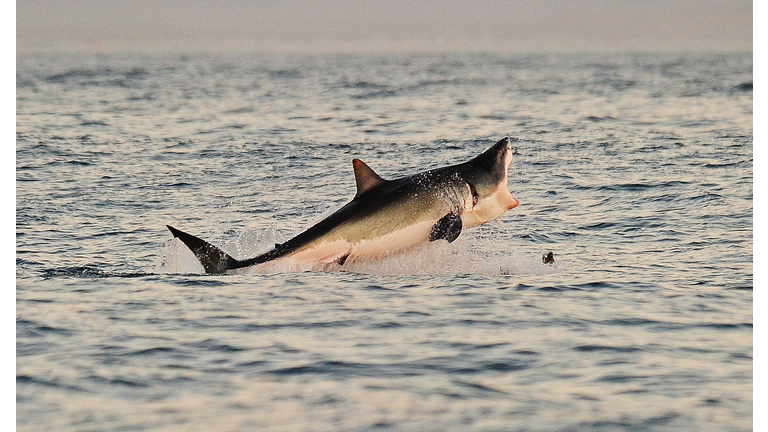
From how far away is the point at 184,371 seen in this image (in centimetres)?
993

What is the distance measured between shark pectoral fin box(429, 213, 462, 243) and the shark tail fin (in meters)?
2.78

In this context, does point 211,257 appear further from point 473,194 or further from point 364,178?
point 473,194

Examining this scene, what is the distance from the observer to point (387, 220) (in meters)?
13.6

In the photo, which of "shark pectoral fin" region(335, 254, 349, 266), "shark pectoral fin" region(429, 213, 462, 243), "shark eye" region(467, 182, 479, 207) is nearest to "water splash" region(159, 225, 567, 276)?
"shark pectoral fin" region(335, 254, 349, 266)

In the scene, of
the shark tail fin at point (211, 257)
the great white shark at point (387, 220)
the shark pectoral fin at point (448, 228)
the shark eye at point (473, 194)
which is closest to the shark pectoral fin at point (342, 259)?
the great white shark at point (387, 220)

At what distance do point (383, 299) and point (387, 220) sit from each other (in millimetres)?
1253

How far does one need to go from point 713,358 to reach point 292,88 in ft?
166

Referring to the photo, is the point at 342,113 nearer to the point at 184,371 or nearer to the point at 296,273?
the point at 296,273

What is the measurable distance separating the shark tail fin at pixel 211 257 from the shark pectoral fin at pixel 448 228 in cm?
278

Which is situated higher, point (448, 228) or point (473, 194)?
point (473, 194)

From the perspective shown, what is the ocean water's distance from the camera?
9008 mm

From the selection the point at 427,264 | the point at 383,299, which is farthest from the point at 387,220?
the point at 427,264
